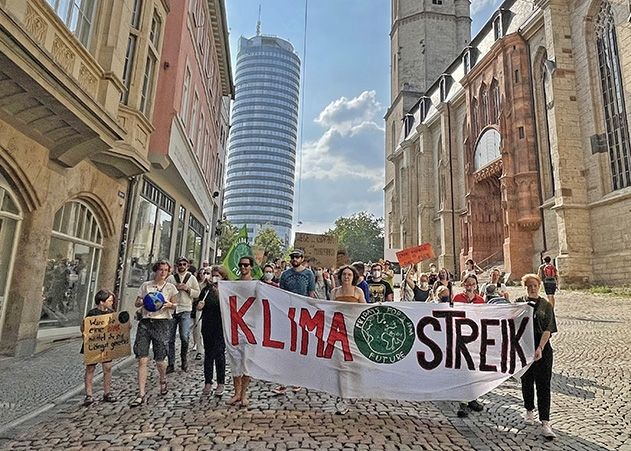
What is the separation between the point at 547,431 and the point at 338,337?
240 centimetres

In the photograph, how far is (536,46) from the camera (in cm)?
2709

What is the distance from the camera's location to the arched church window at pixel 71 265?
29.4ft

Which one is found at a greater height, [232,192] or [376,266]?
[232,192]

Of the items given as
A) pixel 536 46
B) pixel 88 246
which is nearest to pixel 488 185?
pixel 536 46

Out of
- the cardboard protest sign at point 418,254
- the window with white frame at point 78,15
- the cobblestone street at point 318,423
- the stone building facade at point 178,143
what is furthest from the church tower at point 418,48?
the cobblestone street at point 318,423

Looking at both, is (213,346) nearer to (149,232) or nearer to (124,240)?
(124,240)

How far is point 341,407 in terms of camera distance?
495cm

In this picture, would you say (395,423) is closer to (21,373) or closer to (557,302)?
(21,373)

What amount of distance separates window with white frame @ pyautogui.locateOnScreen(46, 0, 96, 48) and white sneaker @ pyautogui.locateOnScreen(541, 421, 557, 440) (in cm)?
944

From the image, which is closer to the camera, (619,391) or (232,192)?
(619,391)

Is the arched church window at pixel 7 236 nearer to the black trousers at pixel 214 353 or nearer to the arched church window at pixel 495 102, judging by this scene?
the black trousers at pixel 214 353

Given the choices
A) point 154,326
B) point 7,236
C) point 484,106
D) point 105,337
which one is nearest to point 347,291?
point 154,326

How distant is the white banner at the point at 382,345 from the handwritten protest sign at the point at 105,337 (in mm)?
1406

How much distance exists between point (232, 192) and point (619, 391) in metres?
139
